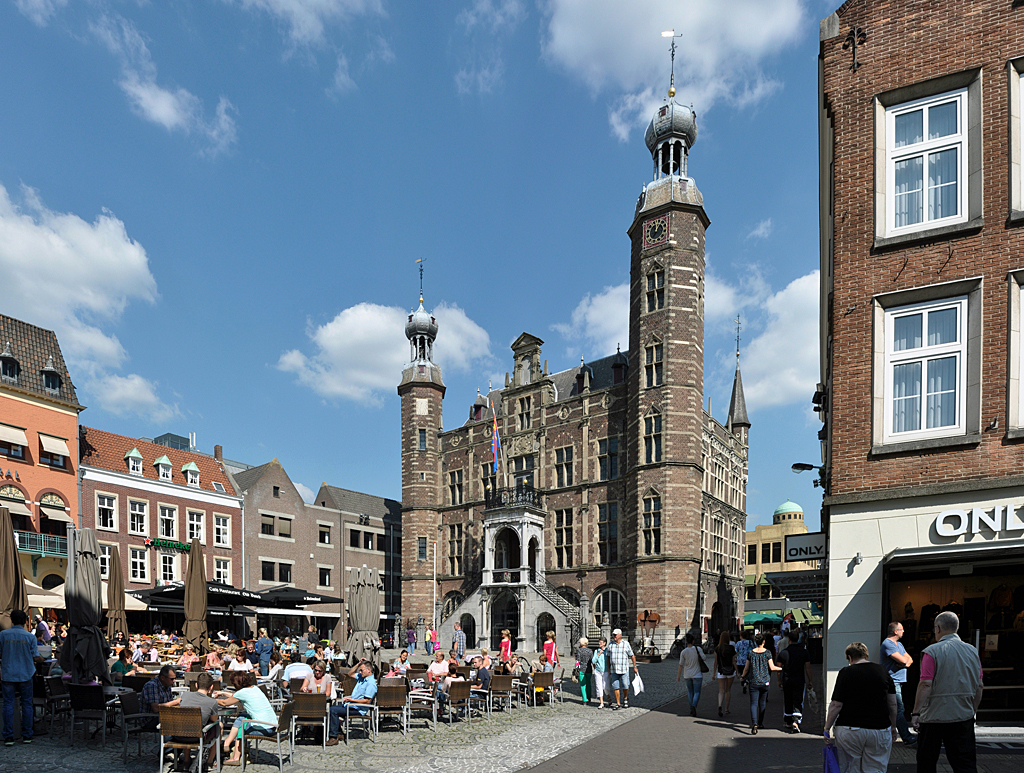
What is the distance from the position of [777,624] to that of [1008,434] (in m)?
31.8

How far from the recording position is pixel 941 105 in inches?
458

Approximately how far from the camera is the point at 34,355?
1339 inches

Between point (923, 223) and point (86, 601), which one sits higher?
point (923, 223)

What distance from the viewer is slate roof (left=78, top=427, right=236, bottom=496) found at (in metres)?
36.3

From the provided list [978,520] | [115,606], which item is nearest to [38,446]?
[115,606]

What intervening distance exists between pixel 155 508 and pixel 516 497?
60.3 feet

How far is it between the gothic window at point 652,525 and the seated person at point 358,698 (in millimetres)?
23365

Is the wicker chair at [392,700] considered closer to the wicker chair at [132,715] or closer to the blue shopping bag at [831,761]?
the wicker chair at [132,715]

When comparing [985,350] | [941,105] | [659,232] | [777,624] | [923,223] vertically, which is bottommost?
[777,624]

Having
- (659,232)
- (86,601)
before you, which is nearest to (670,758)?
(86,601)

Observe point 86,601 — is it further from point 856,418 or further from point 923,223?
point 923,223

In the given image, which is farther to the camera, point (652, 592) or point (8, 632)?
point (652, 592)

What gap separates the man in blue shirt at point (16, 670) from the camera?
979 cm

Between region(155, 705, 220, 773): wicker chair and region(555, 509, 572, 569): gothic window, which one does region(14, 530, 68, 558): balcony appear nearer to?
region(555, 509, 572, 569): gothic window
